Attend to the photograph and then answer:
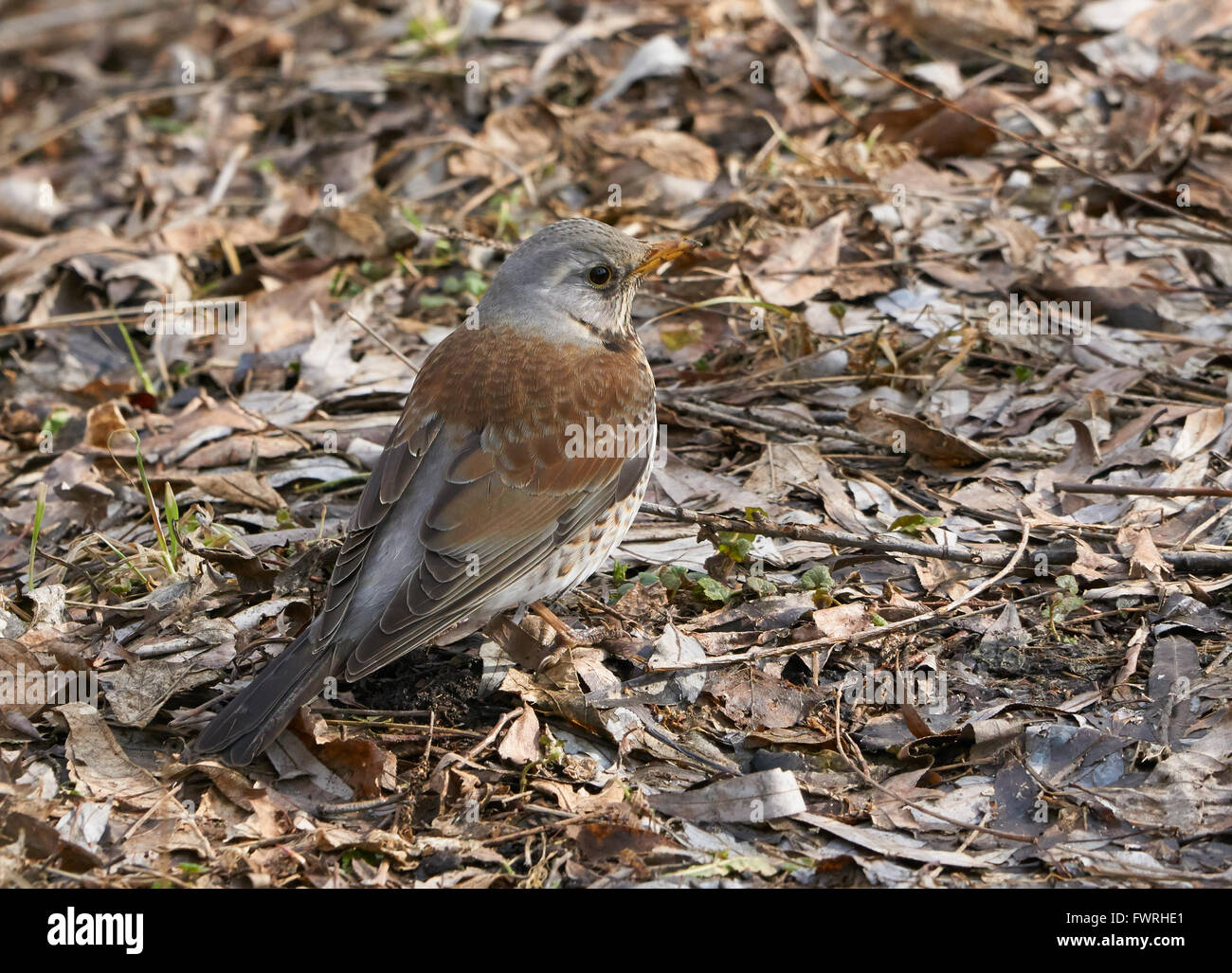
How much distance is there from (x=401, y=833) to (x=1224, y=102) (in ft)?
22.5

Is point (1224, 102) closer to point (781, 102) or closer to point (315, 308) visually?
point (781, 102)

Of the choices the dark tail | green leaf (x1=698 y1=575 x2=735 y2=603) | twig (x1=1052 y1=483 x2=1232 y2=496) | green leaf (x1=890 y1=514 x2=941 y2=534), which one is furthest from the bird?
twig (x1=1052 y1=483 x2=1232 y2=496)

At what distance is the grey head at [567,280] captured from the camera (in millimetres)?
5500

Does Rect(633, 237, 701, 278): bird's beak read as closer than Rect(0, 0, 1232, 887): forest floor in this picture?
No

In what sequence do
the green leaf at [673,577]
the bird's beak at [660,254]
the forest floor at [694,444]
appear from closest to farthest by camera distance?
1. the forest floor at [694,444]
2. the green leaf at [673,577]
3. the bird's beak at [660,254]

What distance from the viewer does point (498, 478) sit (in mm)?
5008

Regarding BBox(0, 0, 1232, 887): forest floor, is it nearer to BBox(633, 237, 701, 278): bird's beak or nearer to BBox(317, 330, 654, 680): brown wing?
BBox(317, 330, 654, 680): brown wing

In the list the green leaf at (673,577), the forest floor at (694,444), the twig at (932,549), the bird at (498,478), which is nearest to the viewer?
the forest floor at (694,444)

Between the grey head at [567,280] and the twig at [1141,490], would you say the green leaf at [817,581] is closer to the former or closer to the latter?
the twig at [1141,490]

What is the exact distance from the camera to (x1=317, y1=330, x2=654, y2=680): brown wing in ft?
15.2

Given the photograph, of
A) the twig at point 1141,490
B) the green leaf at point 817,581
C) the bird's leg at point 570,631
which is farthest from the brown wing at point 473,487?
the twig at point 1141,490
